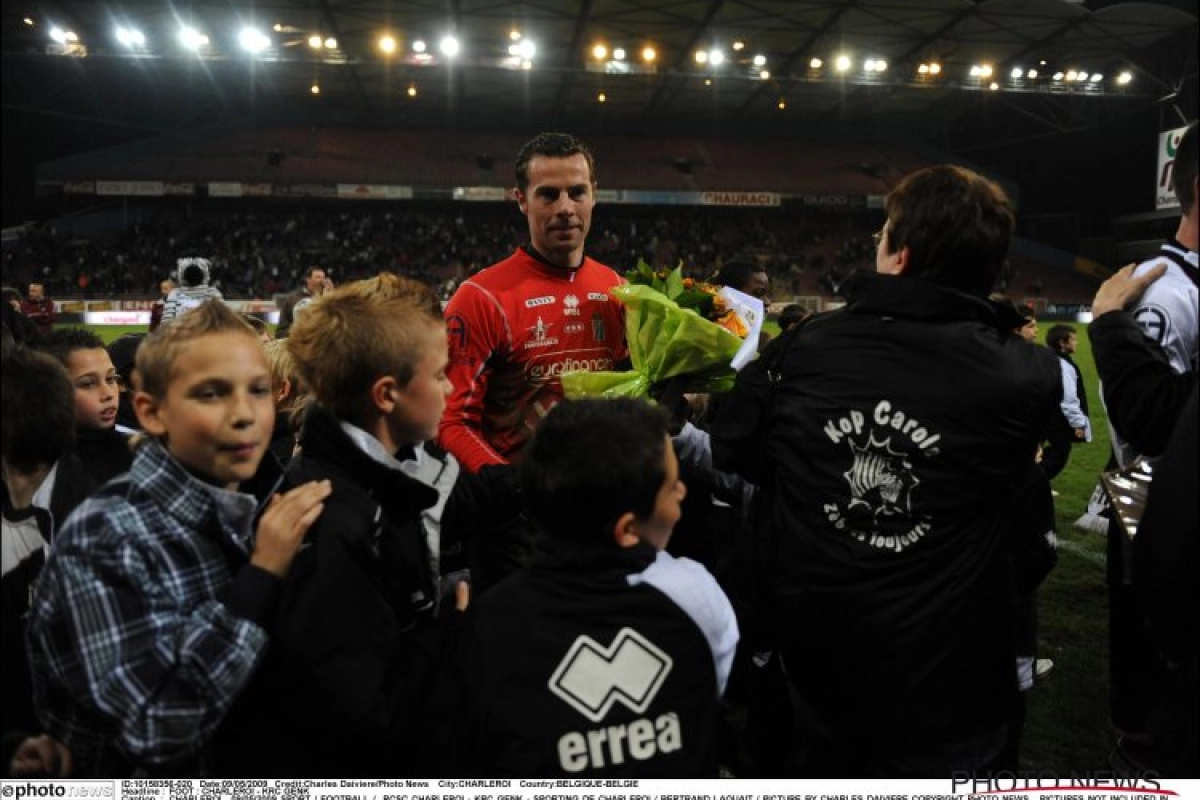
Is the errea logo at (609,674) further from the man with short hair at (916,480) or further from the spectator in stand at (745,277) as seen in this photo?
the spectator in stand at (745,277)

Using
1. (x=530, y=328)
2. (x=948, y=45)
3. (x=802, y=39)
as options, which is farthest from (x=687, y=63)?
(x=530, y=328)

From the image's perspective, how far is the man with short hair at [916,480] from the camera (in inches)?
73.5

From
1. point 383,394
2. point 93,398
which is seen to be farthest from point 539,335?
point 93,398

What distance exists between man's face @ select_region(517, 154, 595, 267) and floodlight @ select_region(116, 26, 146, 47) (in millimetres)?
28121

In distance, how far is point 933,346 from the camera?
1.87 m

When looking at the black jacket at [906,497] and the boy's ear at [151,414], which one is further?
the black jacket at [906,497]

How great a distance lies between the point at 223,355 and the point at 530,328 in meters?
1.29

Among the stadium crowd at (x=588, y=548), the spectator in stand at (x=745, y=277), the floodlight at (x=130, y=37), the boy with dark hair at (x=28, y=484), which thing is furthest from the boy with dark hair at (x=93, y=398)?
the floodlight at (x=130, y=37)

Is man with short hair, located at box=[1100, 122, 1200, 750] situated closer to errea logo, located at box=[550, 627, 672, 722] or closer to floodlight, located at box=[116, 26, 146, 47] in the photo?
errea logo, located at box=[550, 627, 672, 722]

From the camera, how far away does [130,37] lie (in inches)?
1006

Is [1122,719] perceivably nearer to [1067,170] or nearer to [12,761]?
[12,761]

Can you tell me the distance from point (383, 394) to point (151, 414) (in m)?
0.46

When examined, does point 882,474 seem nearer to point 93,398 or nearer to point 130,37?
point 93,398

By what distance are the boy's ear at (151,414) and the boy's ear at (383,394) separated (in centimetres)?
42
